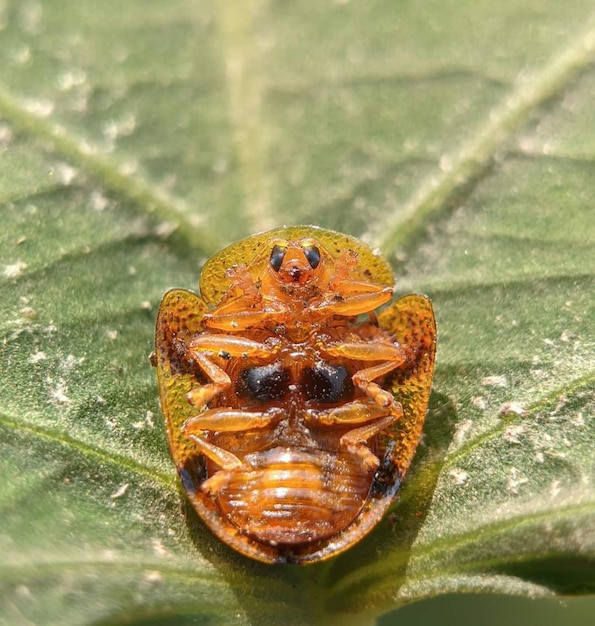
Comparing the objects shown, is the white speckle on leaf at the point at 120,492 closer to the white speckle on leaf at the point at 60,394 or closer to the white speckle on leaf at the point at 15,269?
the white speckle on leaf at the point at 60,394

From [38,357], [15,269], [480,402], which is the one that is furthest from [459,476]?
[15,269]

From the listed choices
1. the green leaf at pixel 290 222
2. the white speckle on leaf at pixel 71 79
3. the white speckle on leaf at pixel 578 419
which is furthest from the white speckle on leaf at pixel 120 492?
the white speckle on leaf at pixel 71 79

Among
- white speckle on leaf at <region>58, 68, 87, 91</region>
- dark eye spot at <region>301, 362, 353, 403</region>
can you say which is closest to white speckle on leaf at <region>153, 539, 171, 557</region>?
dark eye spot at <region>301, 362, 353, 403</region>

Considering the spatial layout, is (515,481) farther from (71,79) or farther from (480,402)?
(71,79)

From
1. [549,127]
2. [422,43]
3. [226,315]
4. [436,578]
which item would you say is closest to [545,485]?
[436,578]

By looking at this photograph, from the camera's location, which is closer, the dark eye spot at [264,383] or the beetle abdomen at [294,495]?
the beetle abdomen at [294,495]

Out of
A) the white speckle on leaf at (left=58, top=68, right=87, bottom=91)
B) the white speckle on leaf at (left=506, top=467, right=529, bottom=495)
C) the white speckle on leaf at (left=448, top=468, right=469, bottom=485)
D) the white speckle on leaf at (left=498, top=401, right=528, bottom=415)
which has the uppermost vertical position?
the white speckle on leaf at (left=58, top=68, right=87, bottom=91)

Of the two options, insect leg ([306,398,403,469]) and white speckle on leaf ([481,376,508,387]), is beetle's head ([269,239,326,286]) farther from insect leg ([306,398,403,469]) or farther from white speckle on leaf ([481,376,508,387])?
white speckle on leaf ([481,376,508,387])
